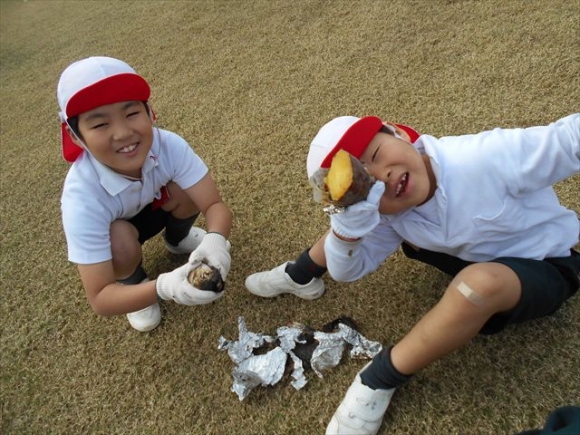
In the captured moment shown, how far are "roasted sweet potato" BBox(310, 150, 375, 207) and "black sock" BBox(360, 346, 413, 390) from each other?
41 cm

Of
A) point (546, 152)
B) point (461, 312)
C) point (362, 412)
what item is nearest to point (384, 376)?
point (362, 412)

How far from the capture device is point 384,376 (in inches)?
44.5

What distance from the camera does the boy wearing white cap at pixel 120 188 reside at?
1276 millimetres

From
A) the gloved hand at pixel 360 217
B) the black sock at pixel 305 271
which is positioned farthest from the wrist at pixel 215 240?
the gloved hand at pixel 360 217

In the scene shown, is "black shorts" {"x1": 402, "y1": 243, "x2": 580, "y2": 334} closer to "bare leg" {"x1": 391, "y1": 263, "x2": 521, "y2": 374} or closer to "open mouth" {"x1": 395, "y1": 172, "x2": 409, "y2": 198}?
"bare leg" {"x1": 391, "y1": 263, "x2": 521, "y2": 374}

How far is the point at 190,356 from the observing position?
147 centimetres

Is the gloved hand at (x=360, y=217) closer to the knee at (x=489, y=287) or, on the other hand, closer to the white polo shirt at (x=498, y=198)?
the white polo shirt at (x=498, y=198)

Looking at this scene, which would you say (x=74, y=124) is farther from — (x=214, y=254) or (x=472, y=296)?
(x=472, y=296)

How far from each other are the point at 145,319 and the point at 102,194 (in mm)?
436

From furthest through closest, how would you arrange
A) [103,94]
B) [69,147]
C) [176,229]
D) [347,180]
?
[176,229] < [69,147] < [103,94] < [347,180]

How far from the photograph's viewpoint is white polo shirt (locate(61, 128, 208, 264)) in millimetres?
1359

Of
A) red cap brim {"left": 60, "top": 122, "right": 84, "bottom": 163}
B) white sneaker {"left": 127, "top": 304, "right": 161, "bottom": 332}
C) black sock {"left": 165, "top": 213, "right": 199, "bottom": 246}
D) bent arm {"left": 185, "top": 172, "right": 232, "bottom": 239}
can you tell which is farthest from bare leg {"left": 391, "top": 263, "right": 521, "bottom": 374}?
red cap brim {"left": 60, "top": 122, "right": 84, "bottom": 163}

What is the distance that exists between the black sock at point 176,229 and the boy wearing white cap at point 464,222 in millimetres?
726

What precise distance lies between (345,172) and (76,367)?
114cm
